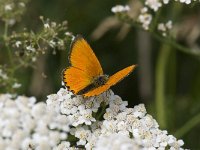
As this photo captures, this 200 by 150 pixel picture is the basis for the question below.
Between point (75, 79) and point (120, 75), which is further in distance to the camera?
point (75, 79)

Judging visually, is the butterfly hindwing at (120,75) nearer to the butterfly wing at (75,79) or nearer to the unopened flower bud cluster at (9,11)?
the butterfly wing at (75,79)

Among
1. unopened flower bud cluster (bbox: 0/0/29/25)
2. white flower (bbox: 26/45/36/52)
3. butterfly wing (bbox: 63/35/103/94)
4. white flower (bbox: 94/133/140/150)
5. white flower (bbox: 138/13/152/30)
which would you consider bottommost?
white flower (bbox: 94/133/140/150)

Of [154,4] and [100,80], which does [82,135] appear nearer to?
[100,80]

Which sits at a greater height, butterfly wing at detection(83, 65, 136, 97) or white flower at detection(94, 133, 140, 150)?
butterfly wing at detection(83, 65, 136, 97)

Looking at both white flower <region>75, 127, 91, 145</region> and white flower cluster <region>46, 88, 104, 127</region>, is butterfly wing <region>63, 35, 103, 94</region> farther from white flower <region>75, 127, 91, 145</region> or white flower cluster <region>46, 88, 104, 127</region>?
white flower <region>75, 127, 91, 145</region>

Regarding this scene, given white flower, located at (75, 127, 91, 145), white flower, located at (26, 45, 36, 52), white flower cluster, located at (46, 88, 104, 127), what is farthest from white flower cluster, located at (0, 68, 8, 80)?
white flower, located at (75, 127, 91, 145)

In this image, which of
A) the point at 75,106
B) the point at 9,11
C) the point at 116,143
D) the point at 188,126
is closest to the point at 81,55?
the point at 75,106

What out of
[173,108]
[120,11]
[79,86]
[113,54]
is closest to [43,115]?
[79,86]
